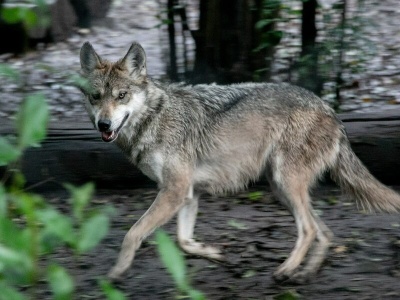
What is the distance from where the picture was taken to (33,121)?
199cm

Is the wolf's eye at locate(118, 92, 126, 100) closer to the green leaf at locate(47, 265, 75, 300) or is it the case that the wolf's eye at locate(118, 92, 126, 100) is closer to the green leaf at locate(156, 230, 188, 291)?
the green leaf at locate(47, 265, 75, 300)

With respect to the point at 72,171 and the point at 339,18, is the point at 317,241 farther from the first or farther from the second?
the point at 339,18

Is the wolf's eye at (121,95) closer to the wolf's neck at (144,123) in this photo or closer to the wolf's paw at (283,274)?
the wolf's neck at (144,123)

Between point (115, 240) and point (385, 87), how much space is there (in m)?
4.19

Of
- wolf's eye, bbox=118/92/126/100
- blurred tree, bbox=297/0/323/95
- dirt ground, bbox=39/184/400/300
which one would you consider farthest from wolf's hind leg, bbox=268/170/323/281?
blurred tree, bbox=297/0/323/95

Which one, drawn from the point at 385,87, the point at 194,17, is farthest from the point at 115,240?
the point at 194,17

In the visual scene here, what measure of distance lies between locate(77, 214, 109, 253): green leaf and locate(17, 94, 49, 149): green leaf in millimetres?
246

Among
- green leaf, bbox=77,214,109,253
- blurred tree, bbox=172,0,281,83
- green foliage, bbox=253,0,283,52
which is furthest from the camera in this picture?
blurred tree, bbox=172,0,281,83

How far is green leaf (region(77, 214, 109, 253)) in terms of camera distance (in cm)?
196

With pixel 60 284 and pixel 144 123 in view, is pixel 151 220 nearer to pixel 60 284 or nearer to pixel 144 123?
pixel 144 123

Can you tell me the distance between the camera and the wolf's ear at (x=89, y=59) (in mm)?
5566

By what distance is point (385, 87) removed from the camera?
892 centimetres

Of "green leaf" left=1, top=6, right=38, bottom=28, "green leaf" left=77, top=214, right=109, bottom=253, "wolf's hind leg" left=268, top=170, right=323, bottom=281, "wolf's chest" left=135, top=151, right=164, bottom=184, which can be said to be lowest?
"wolf's hind leg" left=268, top=170, right=323, bottom=281

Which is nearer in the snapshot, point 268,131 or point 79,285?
point 79,285
